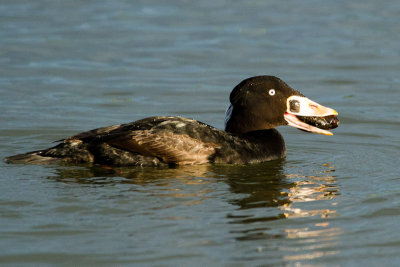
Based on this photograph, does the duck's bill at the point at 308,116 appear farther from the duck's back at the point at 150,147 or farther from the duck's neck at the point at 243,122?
the duck's back at the point at 150,147

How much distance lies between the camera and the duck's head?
905 centimetres

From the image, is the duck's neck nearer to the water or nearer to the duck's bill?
the duck's bill

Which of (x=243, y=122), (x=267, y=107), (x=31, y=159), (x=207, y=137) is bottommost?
(x=31, y=159)

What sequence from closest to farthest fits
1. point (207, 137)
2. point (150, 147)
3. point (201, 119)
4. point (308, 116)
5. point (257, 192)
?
1. point (257, 192)
2. point (150, 147)
3. point (207, 137)
4. point (308, 116)
5. point (201, 119)

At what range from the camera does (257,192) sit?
7.76m

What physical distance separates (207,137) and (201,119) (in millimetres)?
3010

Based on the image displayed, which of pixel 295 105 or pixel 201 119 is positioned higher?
pixel 295 105

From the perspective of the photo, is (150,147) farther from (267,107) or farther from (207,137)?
(267,107)

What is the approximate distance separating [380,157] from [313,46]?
6.54 meters

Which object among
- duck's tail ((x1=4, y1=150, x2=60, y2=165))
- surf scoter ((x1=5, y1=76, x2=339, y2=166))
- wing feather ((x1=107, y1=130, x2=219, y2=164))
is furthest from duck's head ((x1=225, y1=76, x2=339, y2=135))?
duck's tail ((x1=4, y1=150, x2=60, y2=165))

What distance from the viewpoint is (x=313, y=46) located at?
1551 cm

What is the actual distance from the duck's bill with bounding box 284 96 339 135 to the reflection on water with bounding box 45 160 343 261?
46 cm

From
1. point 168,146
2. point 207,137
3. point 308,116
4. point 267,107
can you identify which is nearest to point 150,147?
point 168,146

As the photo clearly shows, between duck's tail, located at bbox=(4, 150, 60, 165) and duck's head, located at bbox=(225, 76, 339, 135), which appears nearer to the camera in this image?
duck's tail, located at bbox=(4, 150, 60, 165)
